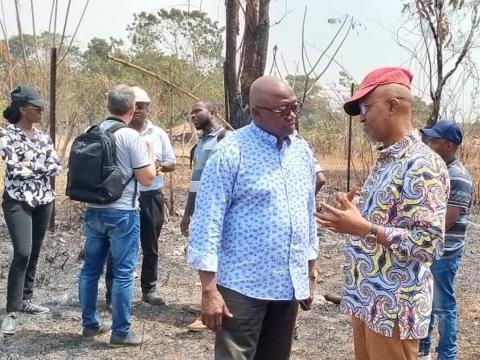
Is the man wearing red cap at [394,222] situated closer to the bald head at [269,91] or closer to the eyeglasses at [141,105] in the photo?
the bald head at [269,91]

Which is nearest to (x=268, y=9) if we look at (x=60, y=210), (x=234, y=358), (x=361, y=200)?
(x=361, y=200)

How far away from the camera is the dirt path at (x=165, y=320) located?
4.12 m

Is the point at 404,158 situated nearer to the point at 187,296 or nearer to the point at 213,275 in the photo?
the point at 213,275

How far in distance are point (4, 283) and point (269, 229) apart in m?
3.75

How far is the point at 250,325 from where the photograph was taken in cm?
258

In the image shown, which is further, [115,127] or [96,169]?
[115,127]

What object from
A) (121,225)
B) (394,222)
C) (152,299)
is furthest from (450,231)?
(152,299)

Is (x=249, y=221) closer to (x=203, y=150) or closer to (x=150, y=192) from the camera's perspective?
(x=203, y=150)

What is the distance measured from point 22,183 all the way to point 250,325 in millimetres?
2427

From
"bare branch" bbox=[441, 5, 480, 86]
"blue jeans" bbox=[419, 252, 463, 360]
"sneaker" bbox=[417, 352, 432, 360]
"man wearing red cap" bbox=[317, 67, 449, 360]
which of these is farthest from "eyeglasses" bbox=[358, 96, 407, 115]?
"bare branch" bbox=[441, 5, 480, 86]

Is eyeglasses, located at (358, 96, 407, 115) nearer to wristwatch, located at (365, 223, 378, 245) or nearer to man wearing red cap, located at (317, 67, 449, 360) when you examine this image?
man wearing red cap, located at (317, 67, 449, 360)

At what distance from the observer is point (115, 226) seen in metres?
3.98

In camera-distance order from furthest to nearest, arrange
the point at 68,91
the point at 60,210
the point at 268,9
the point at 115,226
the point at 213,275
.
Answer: the point at 68,91
the point at 60,210
the point at 268,9
the point at 115,226
the point at 213,275

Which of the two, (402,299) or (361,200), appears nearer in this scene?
(402,299)
